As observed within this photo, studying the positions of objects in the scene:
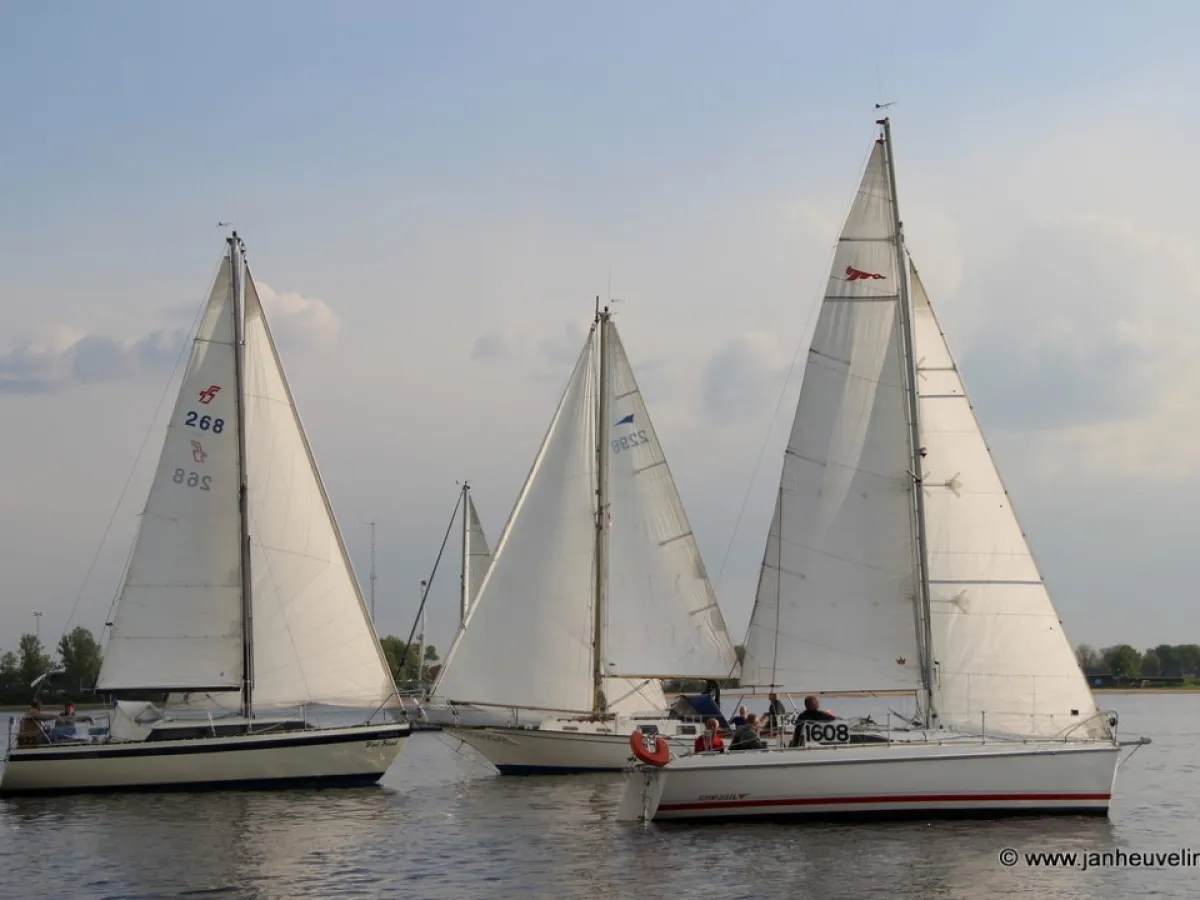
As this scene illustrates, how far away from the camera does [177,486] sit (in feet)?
127

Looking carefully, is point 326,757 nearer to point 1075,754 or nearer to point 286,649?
point 286,649

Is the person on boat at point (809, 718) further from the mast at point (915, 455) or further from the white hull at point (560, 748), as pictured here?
the white hull at point (560, 748)

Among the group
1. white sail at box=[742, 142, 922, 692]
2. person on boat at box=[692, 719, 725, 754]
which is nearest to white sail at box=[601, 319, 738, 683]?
white sail at box=[742, 142, 922, 692]

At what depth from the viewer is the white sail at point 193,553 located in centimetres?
3816

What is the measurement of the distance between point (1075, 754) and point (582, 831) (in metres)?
9.36

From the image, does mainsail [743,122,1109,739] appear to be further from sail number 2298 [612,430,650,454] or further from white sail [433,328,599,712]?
sail number 2298 [612,430,650,454]

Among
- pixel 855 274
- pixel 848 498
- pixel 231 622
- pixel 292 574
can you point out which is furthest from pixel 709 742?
pixel 231 622

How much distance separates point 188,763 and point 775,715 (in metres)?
15.1

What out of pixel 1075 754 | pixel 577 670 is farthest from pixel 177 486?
pixel 1075 754

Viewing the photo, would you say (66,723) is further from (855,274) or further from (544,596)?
(855,274)

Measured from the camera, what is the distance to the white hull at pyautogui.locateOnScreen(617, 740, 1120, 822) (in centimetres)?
2842

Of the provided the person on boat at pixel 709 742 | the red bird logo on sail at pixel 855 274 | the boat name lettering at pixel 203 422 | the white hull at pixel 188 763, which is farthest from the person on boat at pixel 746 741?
the boat name lettering at pixel 203 422

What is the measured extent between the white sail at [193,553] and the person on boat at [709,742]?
13.9 meters

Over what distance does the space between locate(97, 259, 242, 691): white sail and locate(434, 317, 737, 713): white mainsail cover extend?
597cm
